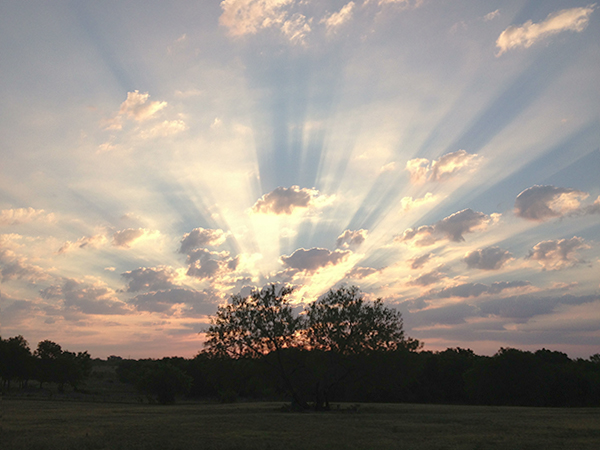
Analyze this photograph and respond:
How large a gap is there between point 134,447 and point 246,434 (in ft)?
25.4

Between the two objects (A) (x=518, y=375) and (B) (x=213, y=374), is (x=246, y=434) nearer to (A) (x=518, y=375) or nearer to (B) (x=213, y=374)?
(B) (x=213, y=374)

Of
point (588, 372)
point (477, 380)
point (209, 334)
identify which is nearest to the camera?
point (209, 334)

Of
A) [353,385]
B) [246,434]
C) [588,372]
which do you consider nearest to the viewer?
[246,434]

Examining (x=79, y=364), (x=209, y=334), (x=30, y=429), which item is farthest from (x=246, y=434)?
(x=79, y=364)

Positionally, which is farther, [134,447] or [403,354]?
[403,354]

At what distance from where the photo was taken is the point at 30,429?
88.3 ft

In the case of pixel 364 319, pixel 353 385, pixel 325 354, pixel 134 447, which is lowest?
pixel 134 447

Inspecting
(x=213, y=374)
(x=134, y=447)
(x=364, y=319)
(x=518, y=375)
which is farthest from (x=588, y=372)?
(x=134, y=447)

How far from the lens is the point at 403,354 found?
55.5 meters

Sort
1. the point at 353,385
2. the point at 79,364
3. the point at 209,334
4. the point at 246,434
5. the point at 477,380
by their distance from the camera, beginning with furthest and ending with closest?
the point at 79,364, the point at 477,380, the point at 353,385, the point at 209,334, the point at 246,434

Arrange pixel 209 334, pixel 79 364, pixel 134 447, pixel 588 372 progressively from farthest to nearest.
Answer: pixel 79 364, pixel 588 372, pixel 209 334, pixel 134 447

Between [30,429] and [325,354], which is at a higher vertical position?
[325,354]

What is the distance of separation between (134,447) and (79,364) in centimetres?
9751

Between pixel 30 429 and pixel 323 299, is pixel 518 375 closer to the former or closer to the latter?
pixel 323 299
